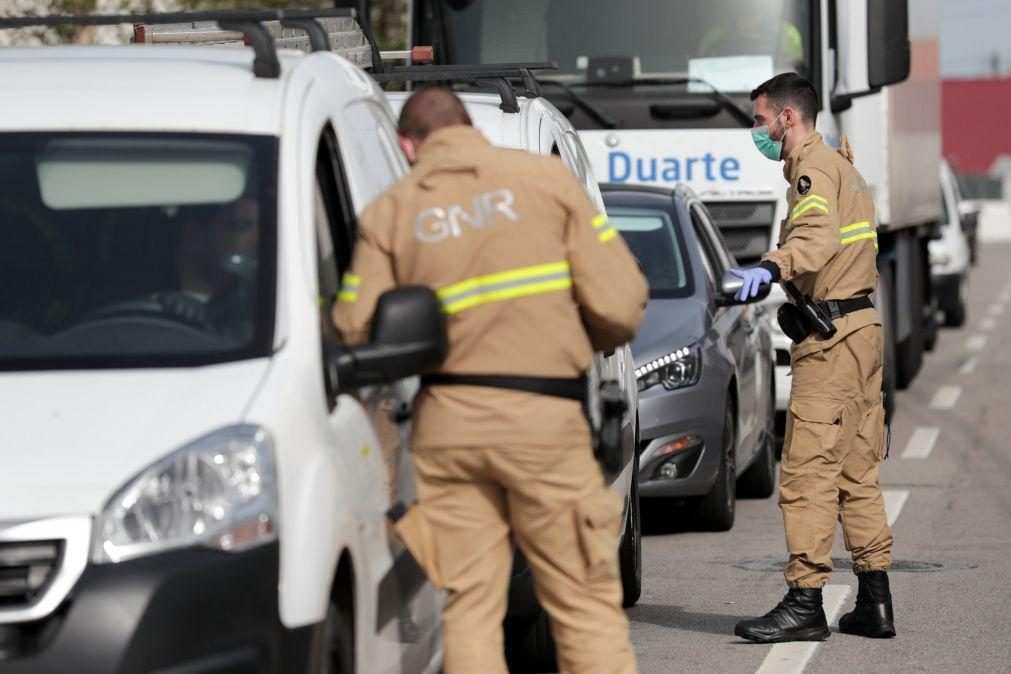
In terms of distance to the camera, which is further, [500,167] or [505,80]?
[505,80]

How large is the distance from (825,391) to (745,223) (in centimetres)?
576

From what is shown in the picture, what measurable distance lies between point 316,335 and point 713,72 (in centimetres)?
845

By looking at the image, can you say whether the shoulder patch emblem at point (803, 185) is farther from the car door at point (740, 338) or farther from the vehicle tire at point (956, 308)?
the vehicle tire at point (956, 308)

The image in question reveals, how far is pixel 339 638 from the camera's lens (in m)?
4.42

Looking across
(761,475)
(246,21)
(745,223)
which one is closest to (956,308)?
(745,223)

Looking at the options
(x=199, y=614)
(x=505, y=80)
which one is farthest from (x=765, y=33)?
(x=199, y=614)

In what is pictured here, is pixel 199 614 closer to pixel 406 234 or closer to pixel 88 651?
pixel 88 651

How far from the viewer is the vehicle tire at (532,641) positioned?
6.63 metres

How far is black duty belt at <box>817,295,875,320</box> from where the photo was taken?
711 centimetres

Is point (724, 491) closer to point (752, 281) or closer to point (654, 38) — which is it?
point (752, 281)

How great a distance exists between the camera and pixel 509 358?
4.66 meters

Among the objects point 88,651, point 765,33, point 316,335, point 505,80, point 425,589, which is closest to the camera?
point 88,651

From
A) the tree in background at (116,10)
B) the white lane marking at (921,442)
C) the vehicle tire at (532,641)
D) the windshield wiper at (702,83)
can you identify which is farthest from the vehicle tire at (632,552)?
the tree in background at (116,10)

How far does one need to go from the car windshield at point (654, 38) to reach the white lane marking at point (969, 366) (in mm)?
7520
